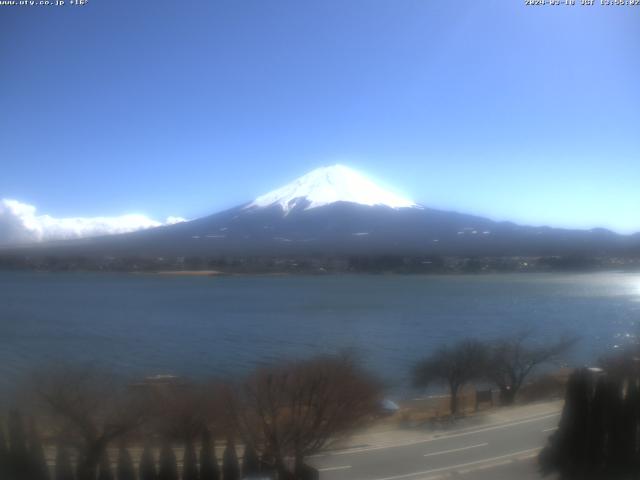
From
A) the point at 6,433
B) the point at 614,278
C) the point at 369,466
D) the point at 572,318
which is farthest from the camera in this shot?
the point at 614,278

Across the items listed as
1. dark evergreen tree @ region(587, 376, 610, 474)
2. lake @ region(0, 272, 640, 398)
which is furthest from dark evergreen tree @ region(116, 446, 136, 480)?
dark evergreen tree @ region(587, 376, 610, 474)

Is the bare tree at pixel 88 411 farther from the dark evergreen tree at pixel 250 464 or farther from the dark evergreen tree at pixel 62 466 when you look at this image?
the dark evergreen tree at pixel 250 464

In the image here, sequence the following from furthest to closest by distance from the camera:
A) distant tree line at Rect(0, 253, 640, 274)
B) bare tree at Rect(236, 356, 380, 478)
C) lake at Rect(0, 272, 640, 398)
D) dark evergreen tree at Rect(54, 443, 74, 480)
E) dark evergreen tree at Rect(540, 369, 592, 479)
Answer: distant tree line at Rect(0, 253, 640, 274), lake at Rect(0, 272, 640, 398), dark evergreen tree at Rect(540, 369, 592, 479), bare tree at Rect(236, 356, 380, 478), dark evergreen tree at Rect(54, 443, 74, 480)

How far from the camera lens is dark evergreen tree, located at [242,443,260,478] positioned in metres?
1.78

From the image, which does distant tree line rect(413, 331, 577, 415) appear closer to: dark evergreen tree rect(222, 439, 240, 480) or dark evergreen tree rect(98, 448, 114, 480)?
dark evergreen tree rect(222, 439, 240, 480)

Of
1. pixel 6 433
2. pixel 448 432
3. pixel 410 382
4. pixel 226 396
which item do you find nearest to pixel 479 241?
pixel 410 382

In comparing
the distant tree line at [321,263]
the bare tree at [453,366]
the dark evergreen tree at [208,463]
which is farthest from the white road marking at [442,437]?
the distant tree line at [321,263]

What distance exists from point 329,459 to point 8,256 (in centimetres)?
219

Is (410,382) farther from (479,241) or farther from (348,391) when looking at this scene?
(479,241)

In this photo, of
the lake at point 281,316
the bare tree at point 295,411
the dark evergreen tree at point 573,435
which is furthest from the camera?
the lake at point 281,316

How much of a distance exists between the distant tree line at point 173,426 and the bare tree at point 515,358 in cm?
85

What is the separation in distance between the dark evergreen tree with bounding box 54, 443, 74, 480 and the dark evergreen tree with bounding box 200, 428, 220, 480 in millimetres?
442

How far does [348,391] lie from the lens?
196cm

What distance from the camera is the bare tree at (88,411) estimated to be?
5.68 feet
